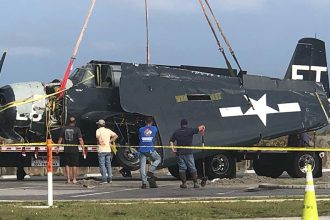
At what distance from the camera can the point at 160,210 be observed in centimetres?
1174

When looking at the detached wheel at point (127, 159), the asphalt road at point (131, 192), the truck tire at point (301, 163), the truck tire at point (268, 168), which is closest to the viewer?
the asphalt road at point (131, 192)

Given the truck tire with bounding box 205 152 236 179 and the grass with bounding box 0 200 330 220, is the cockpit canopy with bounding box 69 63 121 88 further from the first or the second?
the grass with bounding box 0 200 330 220

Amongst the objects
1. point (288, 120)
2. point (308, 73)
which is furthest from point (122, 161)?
point (308, 73)

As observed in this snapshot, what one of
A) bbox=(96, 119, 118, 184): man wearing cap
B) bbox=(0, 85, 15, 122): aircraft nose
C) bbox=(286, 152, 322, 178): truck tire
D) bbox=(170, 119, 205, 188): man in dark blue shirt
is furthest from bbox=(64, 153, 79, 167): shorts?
bbox=(286, 152, 322, 178): truck tire

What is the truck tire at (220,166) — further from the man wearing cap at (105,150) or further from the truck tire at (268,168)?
the man wearing cap at (105,150)

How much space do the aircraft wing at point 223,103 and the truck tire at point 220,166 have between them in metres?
0.47

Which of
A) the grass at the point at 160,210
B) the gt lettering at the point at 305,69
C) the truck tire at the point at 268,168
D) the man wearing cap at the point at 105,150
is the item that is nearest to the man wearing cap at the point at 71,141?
the man wearing cap at the point at 105,150

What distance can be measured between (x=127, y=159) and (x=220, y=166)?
2.71 m

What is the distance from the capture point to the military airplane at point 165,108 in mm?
21281

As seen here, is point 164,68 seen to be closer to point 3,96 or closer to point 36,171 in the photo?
point 3,96

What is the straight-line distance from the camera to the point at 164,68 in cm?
2216

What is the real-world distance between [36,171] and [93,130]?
26.6ft

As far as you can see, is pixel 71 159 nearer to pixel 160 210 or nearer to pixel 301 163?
pixel 301 163

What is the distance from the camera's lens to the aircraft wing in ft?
69.4
